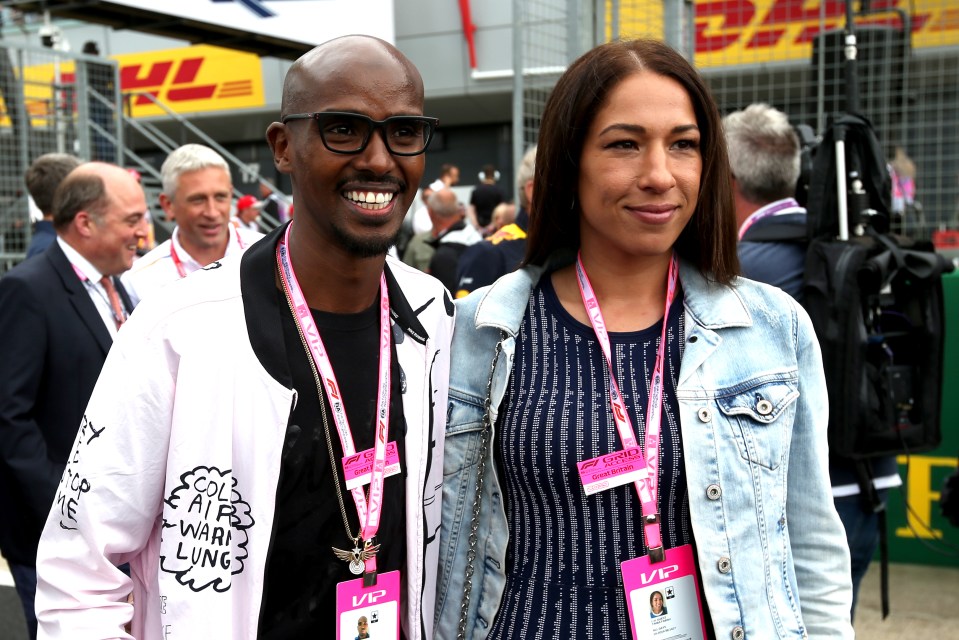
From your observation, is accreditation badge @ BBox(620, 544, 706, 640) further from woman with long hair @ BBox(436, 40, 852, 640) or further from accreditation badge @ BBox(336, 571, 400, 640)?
accreditation badge @ BBox(336, 571, 400, 640)


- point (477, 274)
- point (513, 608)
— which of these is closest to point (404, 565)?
point (513, 608)

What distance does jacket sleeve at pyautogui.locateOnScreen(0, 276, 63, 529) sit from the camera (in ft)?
10.9

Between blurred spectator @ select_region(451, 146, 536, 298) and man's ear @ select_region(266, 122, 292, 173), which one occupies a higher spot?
man's ear @ select_region(266, 122, 292, 173)

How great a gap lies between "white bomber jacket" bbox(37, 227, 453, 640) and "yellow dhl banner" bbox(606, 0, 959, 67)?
4637mm

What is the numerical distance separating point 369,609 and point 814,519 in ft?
3.16

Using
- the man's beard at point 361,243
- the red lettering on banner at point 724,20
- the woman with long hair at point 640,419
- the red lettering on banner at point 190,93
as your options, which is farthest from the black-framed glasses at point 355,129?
the red lettering on banner at point 190,93

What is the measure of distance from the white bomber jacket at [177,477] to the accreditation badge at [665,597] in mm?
735

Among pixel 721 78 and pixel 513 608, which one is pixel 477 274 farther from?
pixel 513 608

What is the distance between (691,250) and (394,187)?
724mm

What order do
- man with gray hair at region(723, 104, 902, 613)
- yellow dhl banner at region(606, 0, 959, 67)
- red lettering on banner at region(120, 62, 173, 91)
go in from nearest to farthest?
man with gray hair at region(723, 104, 902, 613) < yellow dhl banner at region(606, 0, 959, 67) < red lettering on banner at region(120, 62, 173, 91)

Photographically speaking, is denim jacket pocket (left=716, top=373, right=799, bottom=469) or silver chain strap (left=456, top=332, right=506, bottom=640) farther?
silver chain strap (left=456, top=332, right=506, bottom=640)

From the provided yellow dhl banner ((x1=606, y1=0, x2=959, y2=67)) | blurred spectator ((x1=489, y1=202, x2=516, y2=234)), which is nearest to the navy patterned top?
yellow dhl banner ((x1=606, y1=0, x2=959, y2=67))

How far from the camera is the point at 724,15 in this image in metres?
7.17

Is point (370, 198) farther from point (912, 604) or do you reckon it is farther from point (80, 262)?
point (912, 604)
